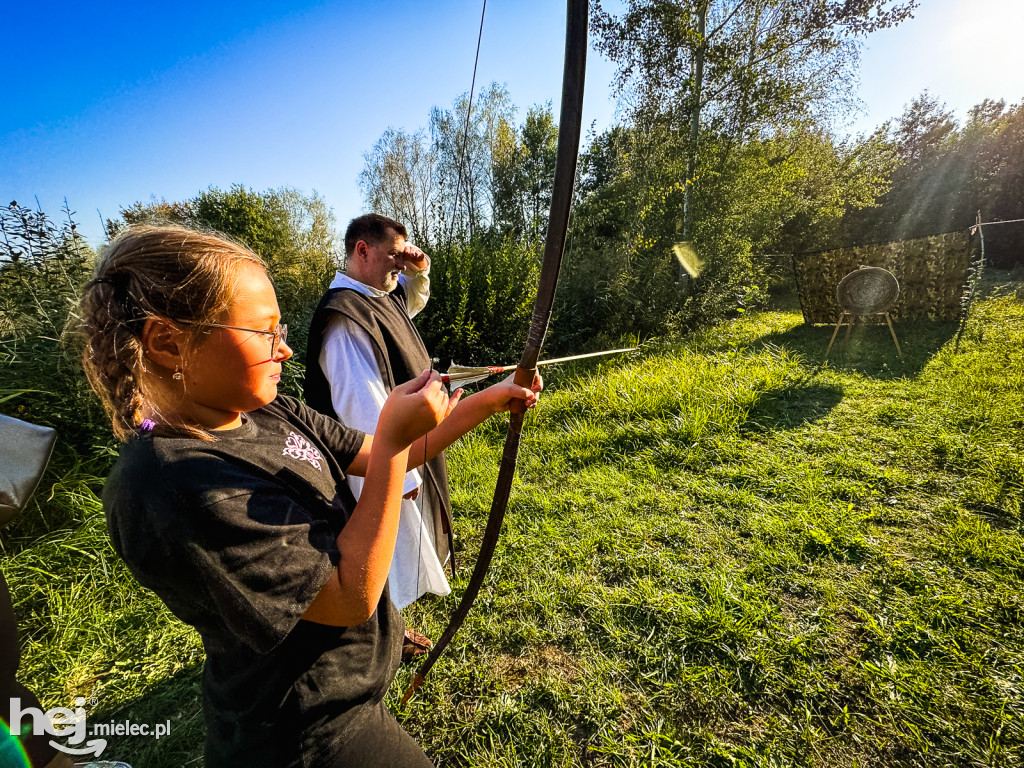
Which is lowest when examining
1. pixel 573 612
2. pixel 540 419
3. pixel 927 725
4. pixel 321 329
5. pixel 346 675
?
pixel 927 725

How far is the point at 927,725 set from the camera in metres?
1.70

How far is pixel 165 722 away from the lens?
74.7 inches

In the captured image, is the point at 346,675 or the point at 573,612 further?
the point at 573,612

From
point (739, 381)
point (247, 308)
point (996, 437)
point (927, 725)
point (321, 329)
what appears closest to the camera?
point (247, 308)

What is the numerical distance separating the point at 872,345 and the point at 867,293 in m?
0.94

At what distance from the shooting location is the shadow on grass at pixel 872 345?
6035 millimetres

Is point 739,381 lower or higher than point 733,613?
higher

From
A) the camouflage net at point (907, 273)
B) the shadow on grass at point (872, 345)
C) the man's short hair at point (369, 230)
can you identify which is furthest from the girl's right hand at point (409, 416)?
the camouflage net at point (907, 273)

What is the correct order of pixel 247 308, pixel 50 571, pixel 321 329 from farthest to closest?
pixel 50 571
pixel 321 329
pixel 247 308

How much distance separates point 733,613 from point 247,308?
2605 millimetres

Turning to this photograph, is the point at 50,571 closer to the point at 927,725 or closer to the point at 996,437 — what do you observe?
the point at 927,725

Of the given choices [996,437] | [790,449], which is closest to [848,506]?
[790,449]

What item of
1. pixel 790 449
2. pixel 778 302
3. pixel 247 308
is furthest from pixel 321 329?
pixel 778 302

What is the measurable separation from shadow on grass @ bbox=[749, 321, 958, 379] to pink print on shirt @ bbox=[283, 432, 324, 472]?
7011mm
